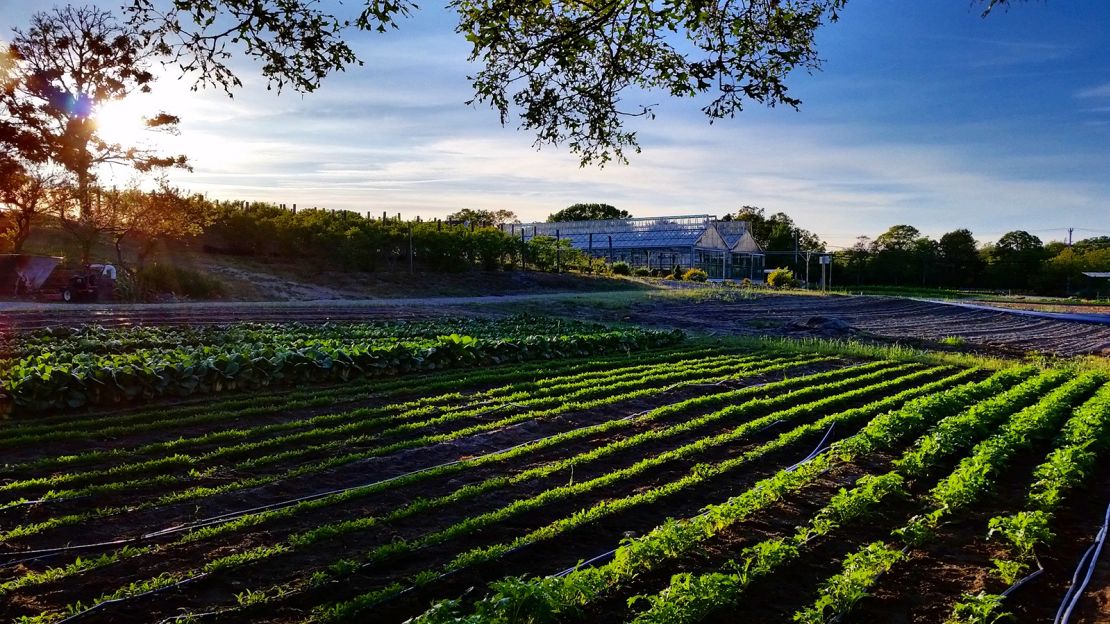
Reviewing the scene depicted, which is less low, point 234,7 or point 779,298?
point 234,7

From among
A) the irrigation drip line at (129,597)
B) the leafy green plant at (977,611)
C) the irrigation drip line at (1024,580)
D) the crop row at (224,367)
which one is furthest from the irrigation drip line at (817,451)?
the crop row at (224,367)

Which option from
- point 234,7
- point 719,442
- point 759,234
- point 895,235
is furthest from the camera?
point 759,234

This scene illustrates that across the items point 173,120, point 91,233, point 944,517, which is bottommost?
point 944,517

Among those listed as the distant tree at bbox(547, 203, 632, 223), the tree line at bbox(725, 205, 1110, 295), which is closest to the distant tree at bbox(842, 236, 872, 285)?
the tree line at bbox(725, 205, 1110, 295)

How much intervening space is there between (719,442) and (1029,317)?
27.1 metres

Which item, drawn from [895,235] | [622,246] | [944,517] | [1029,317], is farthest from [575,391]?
[895,235]

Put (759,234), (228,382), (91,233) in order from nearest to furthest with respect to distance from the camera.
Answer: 1. (228,382)
2. (91,233)
3. (759,234)

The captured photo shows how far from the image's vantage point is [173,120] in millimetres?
Answer: 26891

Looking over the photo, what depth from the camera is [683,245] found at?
56.1 m

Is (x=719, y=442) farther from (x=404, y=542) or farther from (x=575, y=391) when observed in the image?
(x=404, y=542)

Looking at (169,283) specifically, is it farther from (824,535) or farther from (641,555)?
(824,535)

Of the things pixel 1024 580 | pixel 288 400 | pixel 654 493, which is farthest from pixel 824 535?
pixel 288 400

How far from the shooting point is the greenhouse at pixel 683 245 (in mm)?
56562

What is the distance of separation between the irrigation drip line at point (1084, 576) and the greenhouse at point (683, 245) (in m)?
49.7
